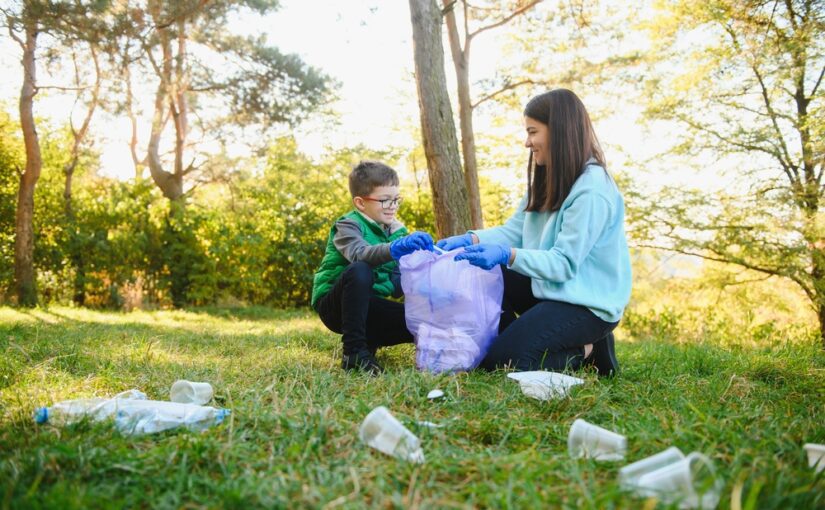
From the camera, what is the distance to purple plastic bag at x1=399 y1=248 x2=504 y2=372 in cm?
254

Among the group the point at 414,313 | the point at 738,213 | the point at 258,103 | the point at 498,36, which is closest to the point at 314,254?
the point at 258,103

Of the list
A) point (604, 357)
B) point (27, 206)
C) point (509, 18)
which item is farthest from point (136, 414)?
point (27, 206)

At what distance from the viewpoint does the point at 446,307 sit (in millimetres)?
2592

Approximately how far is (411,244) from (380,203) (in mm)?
468

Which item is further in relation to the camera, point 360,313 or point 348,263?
point 348,263

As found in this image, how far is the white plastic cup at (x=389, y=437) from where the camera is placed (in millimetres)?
1413

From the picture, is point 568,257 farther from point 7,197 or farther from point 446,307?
point 7,197

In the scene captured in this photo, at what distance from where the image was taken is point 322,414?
1636 mm

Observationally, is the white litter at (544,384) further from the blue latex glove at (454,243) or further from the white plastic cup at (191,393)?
the white plastic cup at (191,393)

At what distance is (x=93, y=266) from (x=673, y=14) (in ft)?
30.8

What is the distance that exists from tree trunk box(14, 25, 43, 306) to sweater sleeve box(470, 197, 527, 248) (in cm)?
690

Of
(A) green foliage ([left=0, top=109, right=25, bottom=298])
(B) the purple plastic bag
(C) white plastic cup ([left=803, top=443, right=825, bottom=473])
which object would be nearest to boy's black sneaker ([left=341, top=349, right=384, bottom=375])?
(B) the purple plastic bag

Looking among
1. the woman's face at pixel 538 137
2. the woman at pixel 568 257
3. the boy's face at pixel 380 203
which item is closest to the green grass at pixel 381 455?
the woman at pixel 568 257

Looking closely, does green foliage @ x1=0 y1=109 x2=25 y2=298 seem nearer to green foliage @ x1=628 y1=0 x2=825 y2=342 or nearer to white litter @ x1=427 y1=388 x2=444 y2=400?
white litter @ x1=427 y1=388 x2=444 y2=400
